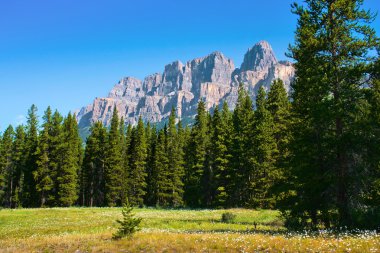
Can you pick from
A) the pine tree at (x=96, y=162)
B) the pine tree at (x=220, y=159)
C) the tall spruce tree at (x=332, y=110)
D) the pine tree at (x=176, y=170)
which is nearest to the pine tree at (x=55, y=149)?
the pine tree at (x=96, y=162)

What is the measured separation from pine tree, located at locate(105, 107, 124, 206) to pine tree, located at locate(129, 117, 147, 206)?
2.20 metres

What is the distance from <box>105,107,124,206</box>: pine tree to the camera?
6725 centimetres

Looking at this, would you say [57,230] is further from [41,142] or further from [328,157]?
[41,142]

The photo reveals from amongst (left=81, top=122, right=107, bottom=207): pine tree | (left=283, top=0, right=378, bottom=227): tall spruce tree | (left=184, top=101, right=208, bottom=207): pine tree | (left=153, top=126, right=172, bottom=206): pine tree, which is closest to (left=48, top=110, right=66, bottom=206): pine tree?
(left=81, top=122, right=107, bottom=207): pine tree

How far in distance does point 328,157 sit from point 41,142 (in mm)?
56177

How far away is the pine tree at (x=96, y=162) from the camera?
72000 millimetres

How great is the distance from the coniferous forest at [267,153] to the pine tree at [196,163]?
0.93 feet

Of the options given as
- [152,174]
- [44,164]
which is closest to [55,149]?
[44,164]

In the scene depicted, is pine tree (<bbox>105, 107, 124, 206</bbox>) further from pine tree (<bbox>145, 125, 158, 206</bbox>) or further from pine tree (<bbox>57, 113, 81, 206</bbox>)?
pine tree (<bbox>145, 125, 158, 206</bbox>)

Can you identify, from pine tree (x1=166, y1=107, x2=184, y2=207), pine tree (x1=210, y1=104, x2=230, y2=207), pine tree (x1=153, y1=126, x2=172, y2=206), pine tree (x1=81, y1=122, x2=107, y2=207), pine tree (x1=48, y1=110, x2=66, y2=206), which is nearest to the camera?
pine tree (x1=210, y1=104, x2=230, y2=207)

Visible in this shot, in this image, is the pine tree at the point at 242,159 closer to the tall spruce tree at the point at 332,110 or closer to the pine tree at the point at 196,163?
the pine tree at the point at 196,163

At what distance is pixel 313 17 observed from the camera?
71.6 ft

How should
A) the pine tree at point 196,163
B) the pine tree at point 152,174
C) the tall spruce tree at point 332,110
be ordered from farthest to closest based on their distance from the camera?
1. the pine tree at point 152,174
2. the pine tree at point 196,163
3. the tall spruce tree at point 332,110

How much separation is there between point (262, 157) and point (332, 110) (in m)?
31.5
